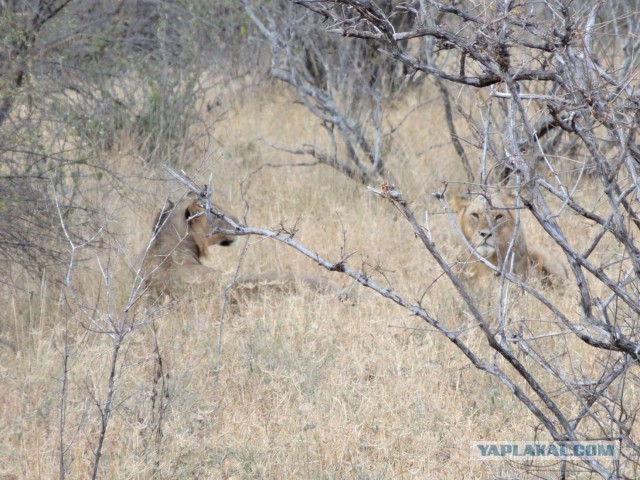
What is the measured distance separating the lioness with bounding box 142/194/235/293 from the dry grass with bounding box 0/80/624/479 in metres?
0.16

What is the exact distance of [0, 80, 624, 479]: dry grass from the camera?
3.13 metres

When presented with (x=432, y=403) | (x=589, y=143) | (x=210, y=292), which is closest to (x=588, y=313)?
(x=589, y=143)

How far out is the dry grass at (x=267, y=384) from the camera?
3.13 metres

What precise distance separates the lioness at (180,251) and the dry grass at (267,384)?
6.1 inches

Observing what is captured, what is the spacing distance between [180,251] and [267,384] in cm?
154

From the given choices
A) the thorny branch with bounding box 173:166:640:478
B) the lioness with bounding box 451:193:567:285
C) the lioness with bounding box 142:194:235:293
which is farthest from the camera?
the lioness with bounding box 451:193:567:285

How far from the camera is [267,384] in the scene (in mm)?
3844

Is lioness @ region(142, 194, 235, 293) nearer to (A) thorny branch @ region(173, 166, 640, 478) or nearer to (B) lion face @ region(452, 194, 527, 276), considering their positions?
(B) lion face @ region(452, 194, 527, 276)

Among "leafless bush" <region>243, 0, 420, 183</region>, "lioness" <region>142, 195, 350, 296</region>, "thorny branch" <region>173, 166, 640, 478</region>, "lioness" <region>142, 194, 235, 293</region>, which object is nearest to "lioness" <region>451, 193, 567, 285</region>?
"lioness" <region>142, 195, 350, 296</region>

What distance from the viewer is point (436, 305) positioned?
473 centimetres

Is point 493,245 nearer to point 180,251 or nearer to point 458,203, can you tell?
point 458,203

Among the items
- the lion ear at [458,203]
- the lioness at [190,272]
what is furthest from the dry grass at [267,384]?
the lion ear at [458,203]

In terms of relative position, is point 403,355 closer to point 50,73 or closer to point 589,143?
point 589,143

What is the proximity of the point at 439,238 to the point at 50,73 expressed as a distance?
109 inches
